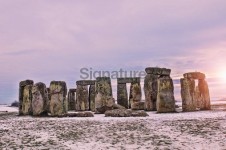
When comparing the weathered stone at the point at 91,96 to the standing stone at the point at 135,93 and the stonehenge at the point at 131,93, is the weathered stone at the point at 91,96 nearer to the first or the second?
the stonehenge at the point at 131,93

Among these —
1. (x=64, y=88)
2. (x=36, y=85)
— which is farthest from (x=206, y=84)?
(x=36, y=85)

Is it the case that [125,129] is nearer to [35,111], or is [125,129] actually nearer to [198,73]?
[35,111]

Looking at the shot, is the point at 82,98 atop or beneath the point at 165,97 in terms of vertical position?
atop

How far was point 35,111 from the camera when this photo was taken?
23.6 m

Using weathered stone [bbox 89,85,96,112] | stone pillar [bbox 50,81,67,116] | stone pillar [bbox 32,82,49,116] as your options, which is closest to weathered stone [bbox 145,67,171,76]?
stone pillar [bbox 50,81,67,116]

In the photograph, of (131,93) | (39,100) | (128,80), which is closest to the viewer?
(39,100)

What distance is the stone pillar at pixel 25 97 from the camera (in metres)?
24.9

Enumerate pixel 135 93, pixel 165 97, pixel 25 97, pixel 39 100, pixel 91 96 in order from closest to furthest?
pixel 39 100 → pixel 165 97 → pixel 25 97 → pixel 135 93 → pixel 91 96

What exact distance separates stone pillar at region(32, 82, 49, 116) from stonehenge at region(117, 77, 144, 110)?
863 cm

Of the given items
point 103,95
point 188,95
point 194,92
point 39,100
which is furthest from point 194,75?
point 39,100

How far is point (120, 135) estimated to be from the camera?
13.7 metres

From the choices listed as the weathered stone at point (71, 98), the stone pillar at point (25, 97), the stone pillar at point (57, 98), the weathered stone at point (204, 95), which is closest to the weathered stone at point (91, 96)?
the weathered stone at point (71, 98)

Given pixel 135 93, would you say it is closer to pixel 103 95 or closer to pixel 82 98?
pixel 103 95

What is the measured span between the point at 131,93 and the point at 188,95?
7.49 m
